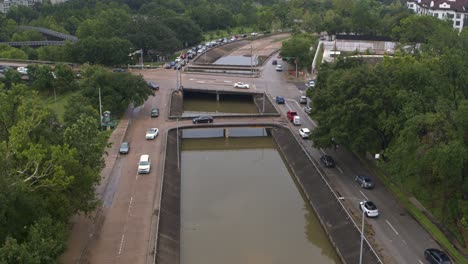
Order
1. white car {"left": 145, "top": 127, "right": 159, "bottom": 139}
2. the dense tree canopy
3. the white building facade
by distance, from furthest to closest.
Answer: the white building facade, white car {"left": 145, "top": 127, "right": 159, "bottom": 139}, the dense tree canopy

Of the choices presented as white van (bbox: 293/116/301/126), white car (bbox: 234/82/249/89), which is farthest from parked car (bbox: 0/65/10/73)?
white van (bbox: 293/116/301/126)

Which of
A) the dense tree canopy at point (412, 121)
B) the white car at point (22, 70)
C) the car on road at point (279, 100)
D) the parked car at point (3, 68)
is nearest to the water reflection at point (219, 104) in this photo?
the car on road at point (279, 100)

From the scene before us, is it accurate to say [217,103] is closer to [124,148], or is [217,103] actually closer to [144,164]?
[124,148]

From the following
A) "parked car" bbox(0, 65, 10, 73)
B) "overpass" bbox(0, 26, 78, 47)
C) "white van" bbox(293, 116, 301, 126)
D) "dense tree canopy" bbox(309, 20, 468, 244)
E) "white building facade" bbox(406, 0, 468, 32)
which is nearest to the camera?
"dense tree canopy" bbox(309, 20, 468, 244)

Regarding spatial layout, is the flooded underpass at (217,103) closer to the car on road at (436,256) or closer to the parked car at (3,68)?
the parked car at (3,68)

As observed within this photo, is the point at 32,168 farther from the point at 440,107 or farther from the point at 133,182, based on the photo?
the point at 440,107

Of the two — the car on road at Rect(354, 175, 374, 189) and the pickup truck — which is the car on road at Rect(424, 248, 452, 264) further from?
the pickup truck
